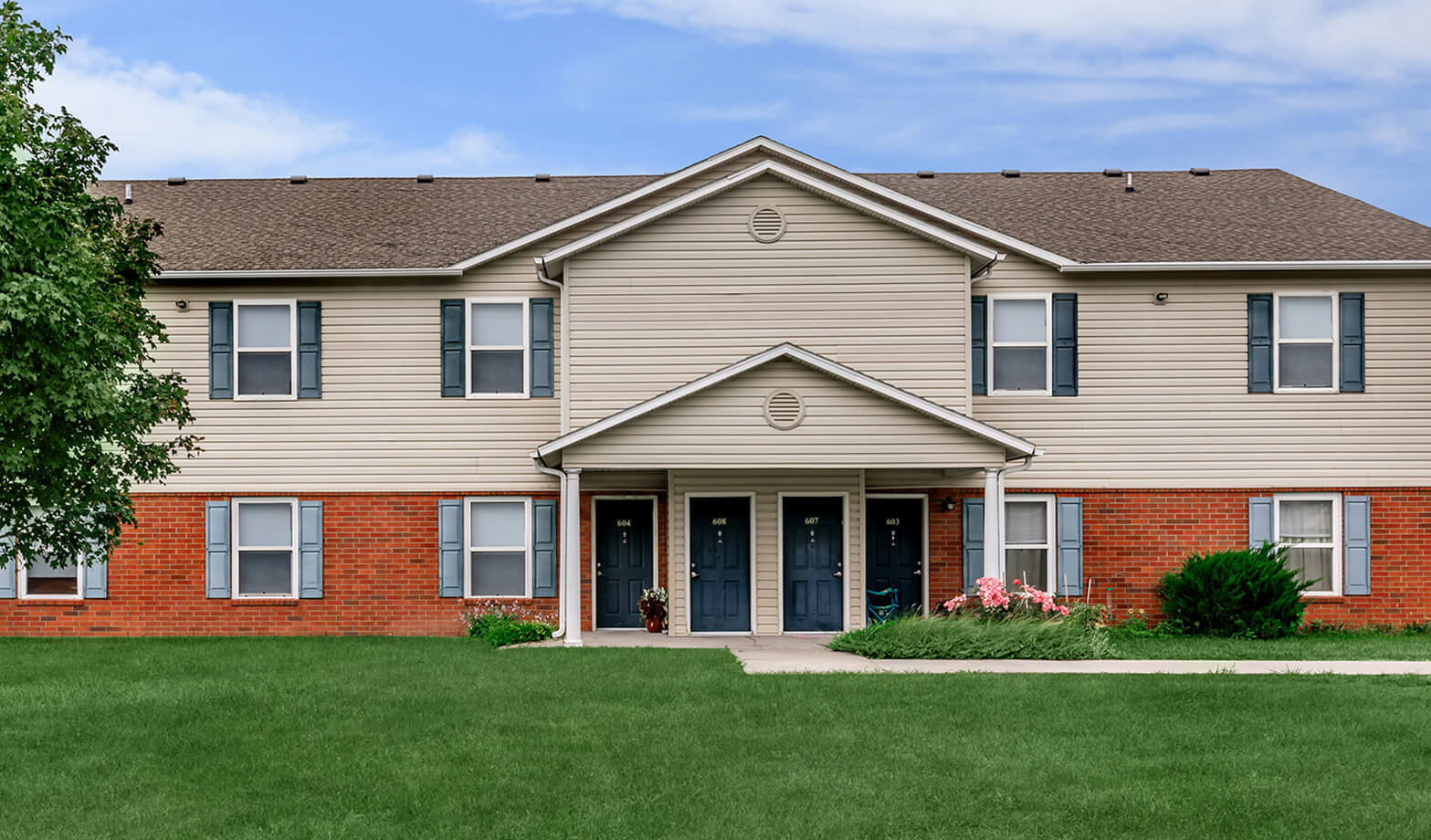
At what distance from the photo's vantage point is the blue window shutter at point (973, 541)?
1964 cm

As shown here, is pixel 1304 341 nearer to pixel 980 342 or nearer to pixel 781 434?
pixel 980 342

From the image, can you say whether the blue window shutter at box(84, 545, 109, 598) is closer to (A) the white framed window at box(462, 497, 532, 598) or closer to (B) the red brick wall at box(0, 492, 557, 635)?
(B) the red brick wall at box(0, 492, 557, 635)

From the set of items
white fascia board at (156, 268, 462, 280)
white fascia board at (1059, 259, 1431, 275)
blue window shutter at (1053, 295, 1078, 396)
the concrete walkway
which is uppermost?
white fascia board at (1059, 259, 1431, 275)

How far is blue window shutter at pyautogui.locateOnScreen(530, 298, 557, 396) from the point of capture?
19.8 metres

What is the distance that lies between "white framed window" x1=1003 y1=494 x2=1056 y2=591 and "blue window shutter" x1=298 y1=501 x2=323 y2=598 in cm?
1078

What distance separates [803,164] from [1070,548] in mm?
7304

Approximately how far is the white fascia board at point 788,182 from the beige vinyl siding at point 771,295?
18 cm

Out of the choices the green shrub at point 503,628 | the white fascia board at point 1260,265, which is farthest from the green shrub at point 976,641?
the white fascia board at point 1260,265

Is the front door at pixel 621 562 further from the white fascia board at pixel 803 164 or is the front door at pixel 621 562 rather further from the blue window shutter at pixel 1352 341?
the blue window shutter at pixel 1352 341

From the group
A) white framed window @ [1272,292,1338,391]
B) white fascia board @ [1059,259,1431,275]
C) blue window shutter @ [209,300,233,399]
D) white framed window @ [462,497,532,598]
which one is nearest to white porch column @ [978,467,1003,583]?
white framed window @ [462,497,532,598]

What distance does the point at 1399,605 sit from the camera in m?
19.8

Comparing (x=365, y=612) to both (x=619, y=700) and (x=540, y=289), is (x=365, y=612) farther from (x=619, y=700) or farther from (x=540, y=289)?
(x=619, y=700)

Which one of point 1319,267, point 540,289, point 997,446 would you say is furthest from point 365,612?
point 1319,267

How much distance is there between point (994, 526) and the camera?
17.8 m
